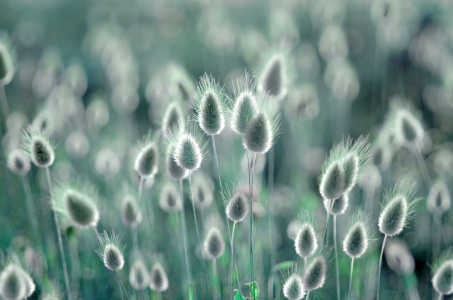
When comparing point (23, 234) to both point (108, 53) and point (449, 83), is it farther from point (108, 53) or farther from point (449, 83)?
point (449, 83)

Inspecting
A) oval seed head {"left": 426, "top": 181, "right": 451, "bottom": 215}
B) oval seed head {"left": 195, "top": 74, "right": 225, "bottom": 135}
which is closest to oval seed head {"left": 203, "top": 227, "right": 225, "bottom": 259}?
oval seed head {"left": 195, "top": 74, "right": 225, "bottom": 135}

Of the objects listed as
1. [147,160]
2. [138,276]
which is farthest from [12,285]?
[147,160]

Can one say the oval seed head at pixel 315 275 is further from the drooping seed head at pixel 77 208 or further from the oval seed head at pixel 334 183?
the drooping seed head at pixel 77 208

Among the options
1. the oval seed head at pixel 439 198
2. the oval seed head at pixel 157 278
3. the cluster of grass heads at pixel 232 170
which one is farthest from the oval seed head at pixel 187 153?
the oval seed head at pixel 439 198

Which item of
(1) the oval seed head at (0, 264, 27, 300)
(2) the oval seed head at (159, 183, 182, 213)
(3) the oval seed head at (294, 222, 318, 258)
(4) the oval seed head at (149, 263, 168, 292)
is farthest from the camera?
(2) the oval seed head at (159, 183, 182, 213)

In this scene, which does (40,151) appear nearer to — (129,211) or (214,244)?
(129,211)

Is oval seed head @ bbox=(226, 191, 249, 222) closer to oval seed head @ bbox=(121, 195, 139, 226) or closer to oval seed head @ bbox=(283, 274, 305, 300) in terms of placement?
oval seed head @ bbox=(283, 274, 305, 300)
